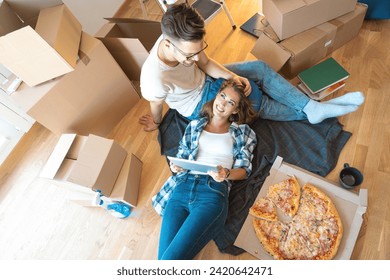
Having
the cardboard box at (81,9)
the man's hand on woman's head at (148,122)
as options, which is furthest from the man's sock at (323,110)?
the cardboard box at (81,9)

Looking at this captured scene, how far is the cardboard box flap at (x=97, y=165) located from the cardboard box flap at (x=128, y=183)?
40 mm

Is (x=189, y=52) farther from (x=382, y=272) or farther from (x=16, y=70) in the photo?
(x=382, y=272)

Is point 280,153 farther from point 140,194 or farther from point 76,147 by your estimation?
point 76,147

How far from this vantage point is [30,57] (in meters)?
1.23

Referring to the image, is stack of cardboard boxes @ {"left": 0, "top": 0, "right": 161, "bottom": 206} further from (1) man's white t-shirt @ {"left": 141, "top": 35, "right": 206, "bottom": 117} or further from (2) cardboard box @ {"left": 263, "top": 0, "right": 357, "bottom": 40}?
(2) cardboard box @ {"left": 263, "top": 0, "right": 357, "bottom": 40}

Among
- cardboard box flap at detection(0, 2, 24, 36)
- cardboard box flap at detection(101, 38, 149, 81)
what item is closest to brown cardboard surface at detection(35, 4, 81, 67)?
cardboard box flap at detection(0, 2, 24, 36)

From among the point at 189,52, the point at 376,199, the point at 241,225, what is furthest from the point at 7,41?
the point at 376,199

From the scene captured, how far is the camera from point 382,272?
102 centimetres

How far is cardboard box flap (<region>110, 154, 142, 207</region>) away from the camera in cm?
148

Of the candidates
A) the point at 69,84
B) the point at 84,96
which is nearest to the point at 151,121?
the point at 84,96

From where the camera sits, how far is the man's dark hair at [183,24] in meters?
1.02

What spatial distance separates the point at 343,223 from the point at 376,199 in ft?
0.84

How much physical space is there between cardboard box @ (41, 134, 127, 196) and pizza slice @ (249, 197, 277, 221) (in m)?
0.80

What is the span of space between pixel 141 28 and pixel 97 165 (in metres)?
1.06
